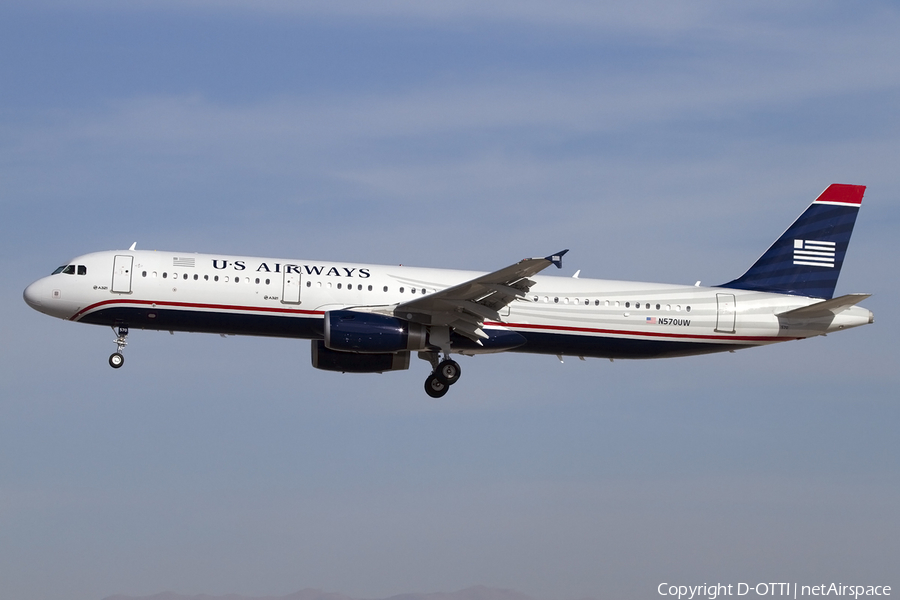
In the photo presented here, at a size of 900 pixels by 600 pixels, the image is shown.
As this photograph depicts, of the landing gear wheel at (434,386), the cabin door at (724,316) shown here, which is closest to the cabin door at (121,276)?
the landing gear wheel at (434,386)

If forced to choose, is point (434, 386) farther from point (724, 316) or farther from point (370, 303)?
point (724, 316)

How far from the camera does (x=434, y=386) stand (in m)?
38.8

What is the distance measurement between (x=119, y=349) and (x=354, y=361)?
7.91 m

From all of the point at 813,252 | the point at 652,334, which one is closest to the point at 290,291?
the point at 652,334

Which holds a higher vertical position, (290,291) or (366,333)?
(290,291)

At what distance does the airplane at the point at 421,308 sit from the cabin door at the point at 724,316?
35mm

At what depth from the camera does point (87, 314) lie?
37.0m

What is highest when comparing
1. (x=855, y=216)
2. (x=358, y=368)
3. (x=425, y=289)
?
(x=855, y=216)

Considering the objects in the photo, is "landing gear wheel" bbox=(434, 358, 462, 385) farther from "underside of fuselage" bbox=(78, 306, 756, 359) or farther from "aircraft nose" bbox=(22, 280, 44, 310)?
"aircraft nose" bbox=(22, 280, 44, 310)

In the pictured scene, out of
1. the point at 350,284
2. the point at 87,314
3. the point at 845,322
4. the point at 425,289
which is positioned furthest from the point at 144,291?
the point at 845,322

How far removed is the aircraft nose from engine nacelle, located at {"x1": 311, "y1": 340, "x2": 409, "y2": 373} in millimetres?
9086

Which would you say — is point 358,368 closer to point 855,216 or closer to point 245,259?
point 245,259

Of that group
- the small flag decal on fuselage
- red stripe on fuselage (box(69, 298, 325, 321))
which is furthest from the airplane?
Answer: the small flag decal on fuselage

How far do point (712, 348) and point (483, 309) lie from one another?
905 cm
